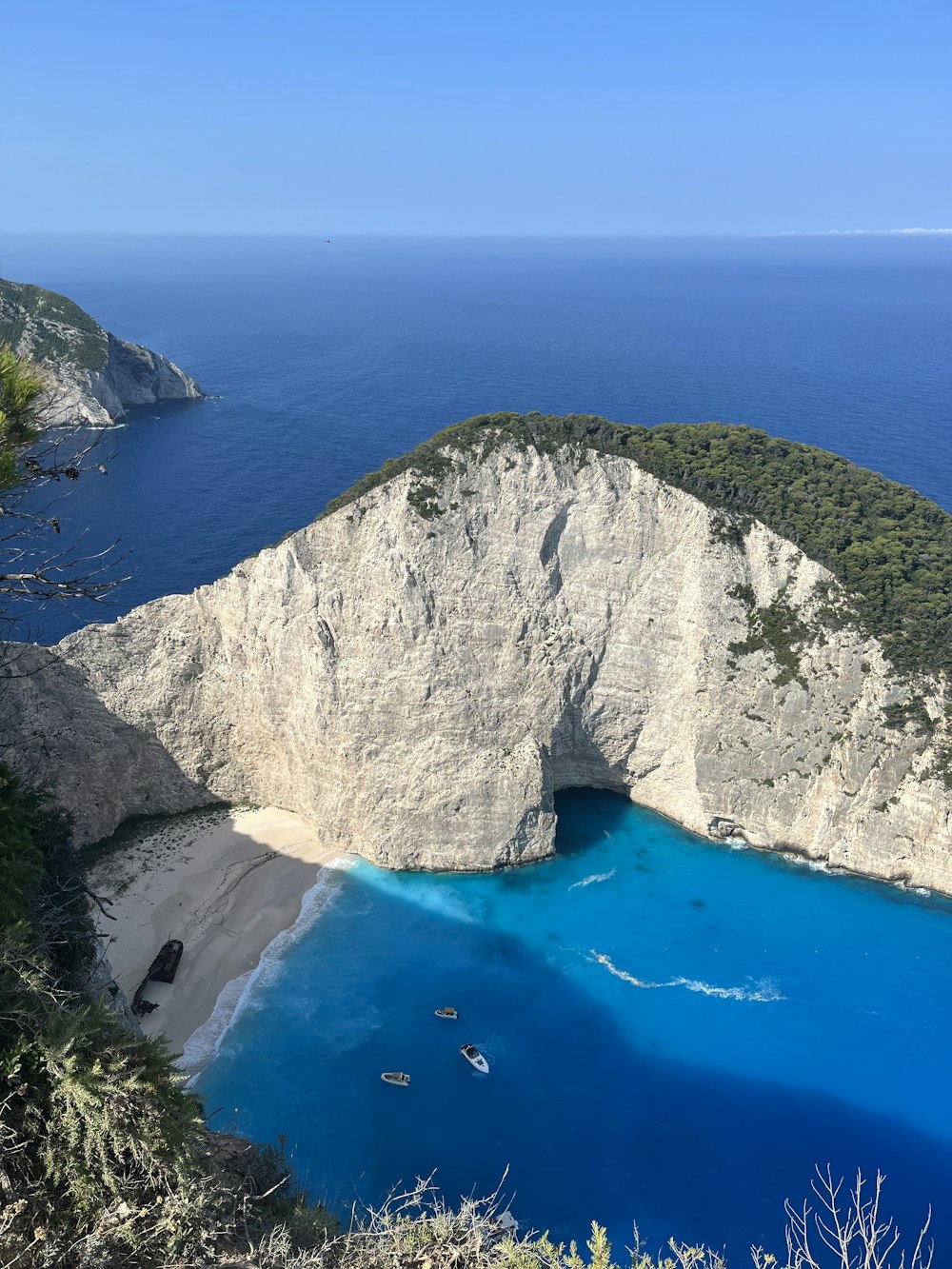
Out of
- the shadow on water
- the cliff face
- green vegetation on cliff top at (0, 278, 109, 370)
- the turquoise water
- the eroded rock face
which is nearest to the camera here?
the shadow on water

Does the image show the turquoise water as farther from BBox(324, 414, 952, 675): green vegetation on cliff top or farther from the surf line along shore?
BBox(324, 414, 952, 675): green vegetation on cliff top

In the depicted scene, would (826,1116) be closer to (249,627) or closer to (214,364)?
(249,627)

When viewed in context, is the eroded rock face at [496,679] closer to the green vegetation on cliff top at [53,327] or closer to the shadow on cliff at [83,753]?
the shadow on cliff at [83,753]

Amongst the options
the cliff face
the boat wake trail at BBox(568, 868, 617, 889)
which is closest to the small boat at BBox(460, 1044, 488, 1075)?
the boat wake trail at BBox(568, 868, 617, 889)

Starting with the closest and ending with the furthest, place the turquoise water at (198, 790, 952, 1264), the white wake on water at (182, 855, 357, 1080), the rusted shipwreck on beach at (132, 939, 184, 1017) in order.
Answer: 1. the turquoise water at (198, 790, 952, 1264)
2. the white wake on water at (182, 855, 357, 1080)
3. the rusted shipwreck on beach at (132, 939, 184, 1017)

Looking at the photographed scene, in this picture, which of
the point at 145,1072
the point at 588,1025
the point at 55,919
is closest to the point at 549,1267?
the point at 145,1072

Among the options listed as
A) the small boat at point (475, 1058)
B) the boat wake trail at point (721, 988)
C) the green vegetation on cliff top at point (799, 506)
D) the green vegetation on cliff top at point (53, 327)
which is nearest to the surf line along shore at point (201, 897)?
the small boat at point (475, 1058)
